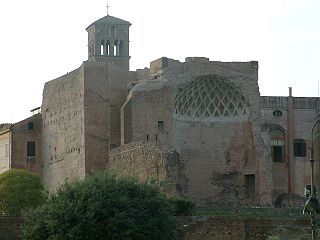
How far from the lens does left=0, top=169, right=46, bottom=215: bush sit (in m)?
53.0

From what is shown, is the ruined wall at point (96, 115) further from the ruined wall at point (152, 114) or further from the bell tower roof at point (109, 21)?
the bell tower roof at point (109, 21)

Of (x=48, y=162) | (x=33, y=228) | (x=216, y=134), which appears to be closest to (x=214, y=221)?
(x=33, y=228)

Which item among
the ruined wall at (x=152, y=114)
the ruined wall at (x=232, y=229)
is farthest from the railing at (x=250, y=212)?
the ruined wall at (x=152, y=114)

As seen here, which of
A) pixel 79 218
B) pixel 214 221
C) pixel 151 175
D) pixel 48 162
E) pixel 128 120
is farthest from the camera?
pixel 48 162

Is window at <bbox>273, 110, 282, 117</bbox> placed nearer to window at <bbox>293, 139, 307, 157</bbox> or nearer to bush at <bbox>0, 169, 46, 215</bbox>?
window at <bbox>293, 139, 307, 157</bbox>

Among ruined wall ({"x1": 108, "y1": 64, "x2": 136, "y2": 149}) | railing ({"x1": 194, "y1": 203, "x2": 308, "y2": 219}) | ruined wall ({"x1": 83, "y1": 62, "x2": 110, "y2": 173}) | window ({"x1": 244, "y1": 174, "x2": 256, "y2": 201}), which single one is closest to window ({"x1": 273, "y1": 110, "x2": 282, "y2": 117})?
window ({"x1": 244, "y1": 174, "x2": 256, "y2": 201})

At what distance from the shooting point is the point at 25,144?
6494 cm

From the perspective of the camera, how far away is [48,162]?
6406cm

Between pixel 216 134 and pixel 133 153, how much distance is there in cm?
581

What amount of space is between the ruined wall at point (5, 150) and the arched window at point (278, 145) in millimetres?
15418

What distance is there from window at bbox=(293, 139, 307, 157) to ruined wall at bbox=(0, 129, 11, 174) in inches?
657

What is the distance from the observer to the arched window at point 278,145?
64.4 m

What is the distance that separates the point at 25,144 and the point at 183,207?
21842 mm

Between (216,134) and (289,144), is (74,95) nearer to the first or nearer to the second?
(216,134)
